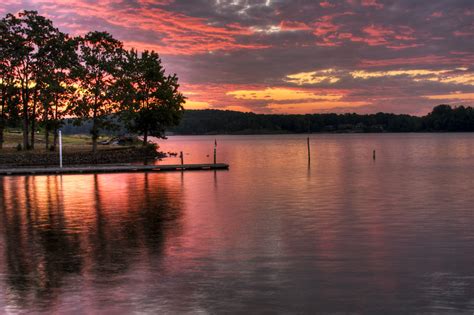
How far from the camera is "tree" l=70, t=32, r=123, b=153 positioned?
7606 centimetres

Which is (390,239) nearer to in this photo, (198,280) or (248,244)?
(248,244)

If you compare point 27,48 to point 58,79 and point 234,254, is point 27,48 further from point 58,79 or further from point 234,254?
point 234,254

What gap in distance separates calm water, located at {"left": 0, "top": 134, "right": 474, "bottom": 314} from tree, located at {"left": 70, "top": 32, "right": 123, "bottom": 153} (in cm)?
4485

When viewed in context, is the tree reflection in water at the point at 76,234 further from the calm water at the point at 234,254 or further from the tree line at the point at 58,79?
the tree line at the point at 58,79

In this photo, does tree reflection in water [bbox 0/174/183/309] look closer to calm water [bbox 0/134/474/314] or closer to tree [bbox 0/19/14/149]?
calm water [bbox 0/134/474/314]

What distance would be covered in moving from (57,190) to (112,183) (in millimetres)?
6372

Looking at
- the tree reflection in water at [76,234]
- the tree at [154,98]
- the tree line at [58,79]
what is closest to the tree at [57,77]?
the tree line at [58,79]

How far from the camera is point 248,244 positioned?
18.2 meters

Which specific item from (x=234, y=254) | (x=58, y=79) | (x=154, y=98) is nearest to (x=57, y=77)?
(x=58, y=79)

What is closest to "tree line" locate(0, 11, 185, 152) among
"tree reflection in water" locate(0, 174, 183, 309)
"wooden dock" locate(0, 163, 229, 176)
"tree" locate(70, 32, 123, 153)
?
"tree" locate(70, 32, 123, 153)

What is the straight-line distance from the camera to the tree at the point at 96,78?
7606cm

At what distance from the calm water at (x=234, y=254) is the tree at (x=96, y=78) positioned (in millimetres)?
44852

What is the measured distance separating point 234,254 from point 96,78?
67104 millimetres

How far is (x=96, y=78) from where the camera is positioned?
77750mm
